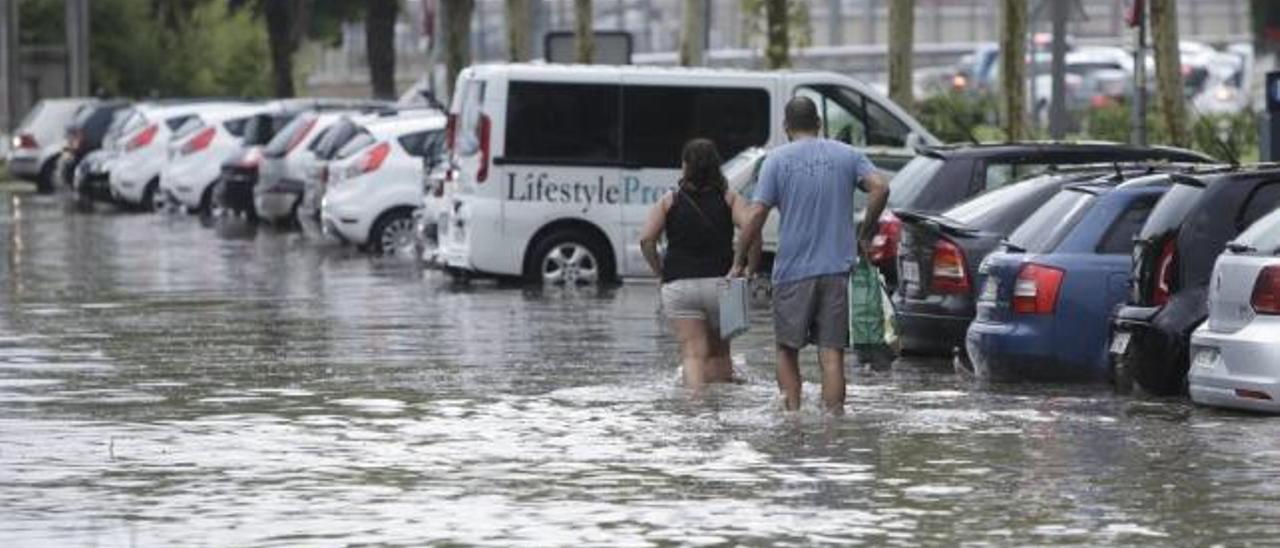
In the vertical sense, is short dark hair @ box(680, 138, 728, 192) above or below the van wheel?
above

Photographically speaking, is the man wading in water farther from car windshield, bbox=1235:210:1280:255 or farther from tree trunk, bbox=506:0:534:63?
tree trunk, bbox=506:0:534:63

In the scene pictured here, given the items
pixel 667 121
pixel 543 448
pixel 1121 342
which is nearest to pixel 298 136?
pixel 667 121

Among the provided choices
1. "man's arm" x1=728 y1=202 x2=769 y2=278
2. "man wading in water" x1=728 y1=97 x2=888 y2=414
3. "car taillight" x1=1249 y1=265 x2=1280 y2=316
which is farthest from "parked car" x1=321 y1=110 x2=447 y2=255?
"car taillight" x1=1249 y1=265 x2=1280 y2=316

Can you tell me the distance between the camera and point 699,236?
1873 cm

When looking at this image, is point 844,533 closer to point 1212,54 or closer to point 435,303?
point 435,303

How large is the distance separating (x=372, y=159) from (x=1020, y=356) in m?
17.7

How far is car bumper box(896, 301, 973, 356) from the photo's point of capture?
67.5 ft

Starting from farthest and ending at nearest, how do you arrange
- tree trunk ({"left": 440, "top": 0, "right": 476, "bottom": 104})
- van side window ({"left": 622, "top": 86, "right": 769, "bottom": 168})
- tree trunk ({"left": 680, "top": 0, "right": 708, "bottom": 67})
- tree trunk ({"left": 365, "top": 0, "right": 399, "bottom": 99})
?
tree trunk ({"left": 365, "top": 0, "right": 399, "bottom": 99}) → tree trunk ({"left": 440, "top": 0, "right": 476, "bottom": 104}) → tree trunk ({"left": 680, "top": 0, "right": 708, "bottom": 67}) → van side window ({"left": 622, "top": 86, "right": 769, "bottom": 168})

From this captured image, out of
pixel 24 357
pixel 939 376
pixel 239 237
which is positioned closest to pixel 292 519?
pixel 939 376

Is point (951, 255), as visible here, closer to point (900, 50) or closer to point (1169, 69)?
point (1169, 69)

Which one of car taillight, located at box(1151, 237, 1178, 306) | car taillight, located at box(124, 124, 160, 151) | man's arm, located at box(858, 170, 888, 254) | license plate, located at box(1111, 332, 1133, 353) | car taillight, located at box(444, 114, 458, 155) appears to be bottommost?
car taillight, located at box(124, 124, 160, 151)

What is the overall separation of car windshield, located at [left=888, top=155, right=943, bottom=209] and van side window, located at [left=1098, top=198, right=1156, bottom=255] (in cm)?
367

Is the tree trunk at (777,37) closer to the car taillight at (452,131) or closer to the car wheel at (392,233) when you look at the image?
the car wheel at (392,233)

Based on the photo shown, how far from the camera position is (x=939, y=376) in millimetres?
20250
